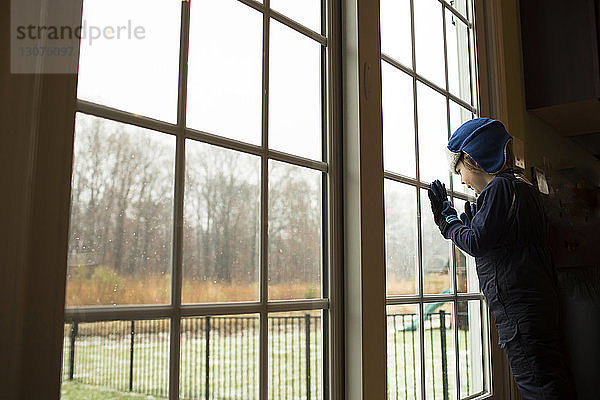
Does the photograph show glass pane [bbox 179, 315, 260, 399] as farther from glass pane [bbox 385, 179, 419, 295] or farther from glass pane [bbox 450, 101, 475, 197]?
glass pane [bbox 450, 101, 475, 197]

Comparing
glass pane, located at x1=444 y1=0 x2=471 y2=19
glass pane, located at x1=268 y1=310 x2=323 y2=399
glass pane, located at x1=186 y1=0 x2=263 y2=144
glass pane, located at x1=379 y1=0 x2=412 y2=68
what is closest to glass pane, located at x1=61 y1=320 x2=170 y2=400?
glass pane, located at x1=268 y1=310 x2=323 y2=399

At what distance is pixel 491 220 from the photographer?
62.4 inches

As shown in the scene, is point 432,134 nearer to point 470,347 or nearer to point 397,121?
point 397,121

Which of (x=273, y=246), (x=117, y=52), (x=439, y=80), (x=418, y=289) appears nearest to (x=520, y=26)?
(x=439, y=80)

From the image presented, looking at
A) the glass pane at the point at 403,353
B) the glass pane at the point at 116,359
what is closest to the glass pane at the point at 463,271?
the glass pane at the point at 403,353

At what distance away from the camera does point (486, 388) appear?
2240mm

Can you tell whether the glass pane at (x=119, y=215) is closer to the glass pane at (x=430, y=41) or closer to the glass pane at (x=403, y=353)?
the glass pane at (x=403, y=353)

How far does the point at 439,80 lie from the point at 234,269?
1.29 meters

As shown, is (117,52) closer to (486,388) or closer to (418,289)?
(418,289)

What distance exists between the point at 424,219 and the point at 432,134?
0.33 metres

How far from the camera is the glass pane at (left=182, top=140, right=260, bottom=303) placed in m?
1.16

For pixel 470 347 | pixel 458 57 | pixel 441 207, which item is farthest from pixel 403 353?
pixel 458 57

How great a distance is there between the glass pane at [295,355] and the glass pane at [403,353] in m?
0.30

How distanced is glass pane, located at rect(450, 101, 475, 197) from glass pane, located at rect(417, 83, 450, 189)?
2.6 inches
